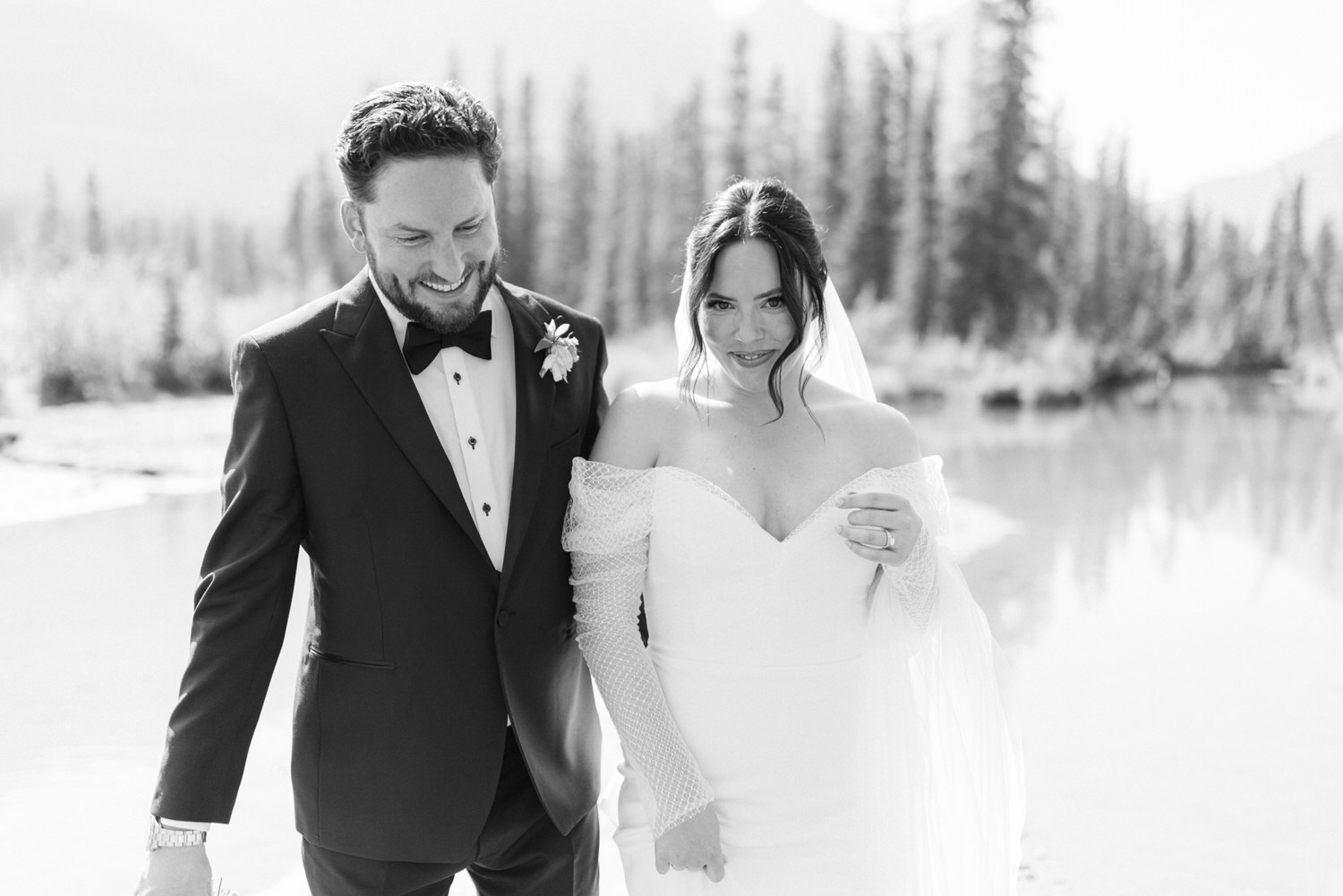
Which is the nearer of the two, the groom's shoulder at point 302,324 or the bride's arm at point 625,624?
the groom's shoulder at point 302,324

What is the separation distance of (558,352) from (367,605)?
536mm

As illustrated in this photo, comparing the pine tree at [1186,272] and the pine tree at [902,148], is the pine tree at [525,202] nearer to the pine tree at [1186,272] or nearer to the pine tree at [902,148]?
the pine tree at [902,148]

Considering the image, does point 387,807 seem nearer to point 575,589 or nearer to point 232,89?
point 575,589

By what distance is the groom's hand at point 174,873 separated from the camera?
1592mm

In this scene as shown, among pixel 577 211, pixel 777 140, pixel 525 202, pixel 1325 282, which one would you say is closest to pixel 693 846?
pixel 777 140

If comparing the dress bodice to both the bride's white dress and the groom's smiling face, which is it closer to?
the bride's white dress

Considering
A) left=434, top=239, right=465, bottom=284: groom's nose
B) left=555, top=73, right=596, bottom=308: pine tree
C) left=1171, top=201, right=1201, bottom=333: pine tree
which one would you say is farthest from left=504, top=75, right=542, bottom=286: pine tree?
left=434, top=239, right=465, bottom=284: groom's nose

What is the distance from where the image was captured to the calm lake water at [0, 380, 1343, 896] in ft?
13.6

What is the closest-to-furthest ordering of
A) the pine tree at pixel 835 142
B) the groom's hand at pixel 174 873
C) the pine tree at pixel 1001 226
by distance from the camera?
the groom's hand at pixel 174 873 < the pine tree at pixel 1001 226 < the pine tree at pixel 835 142

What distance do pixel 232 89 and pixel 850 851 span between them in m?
71.8

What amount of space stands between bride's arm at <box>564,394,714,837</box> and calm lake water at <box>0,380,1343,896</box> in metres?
1.93

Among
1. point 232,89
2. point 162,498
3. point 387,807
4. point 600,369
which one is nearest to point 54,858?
point 387,807

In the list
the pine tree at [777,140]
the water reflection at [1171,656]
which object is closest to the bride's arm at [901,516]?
the water reflection at [1171,656]

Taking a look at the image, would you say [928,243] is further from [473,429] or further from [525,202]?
[473,429]
